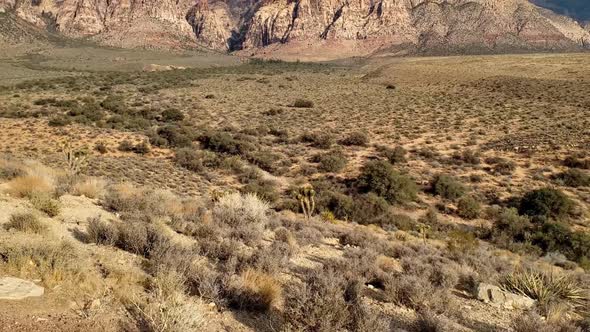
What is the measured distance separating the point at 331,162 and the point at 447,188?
6625 millimetres

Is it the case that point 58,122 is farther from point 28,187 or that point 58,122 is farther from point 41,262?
point 41,262

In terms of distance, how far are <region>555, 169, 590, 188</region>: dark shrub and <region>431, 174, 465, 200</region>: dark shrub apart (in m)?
5.42

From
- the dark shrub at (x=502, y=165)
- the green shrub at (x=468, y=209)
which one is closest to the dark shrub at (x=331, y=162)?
the green shrub at (x=468, y=209)

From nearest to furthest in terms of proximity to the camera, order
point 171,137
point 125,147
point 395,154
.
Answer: point 395,154, point 125,147, point 171,137

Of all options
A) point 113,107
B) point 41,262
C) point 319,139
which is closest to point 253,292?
point 41,262

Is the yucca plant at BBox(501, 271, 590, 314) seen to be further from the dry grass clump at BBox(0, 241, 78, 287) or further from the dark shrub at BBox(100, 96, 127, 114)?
the dark shrub at BBox(100, 96, 127, 114)

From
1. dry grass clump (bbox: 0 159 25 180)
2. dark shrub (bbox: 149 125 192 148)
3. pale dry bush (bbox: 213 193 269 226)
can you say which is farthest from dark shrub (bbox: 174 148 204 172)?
pale dry bush (bbox: 213 193 269 226)

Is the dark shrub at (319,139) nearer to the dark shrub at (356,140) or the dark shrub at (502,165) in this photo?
the dark shrub at (356,140)

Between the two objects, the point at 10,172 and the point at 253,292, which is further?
the point at 10,172

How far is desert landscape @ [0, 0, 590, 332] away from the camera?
225 inches

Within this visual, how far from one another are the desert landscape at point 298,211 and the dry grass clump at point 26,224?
49mm

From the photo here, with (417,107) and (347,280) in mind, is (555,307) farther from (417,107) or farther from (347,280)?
(417,107)

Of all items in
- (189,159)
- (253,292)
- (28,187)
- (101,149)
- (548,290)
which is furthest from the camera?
(101,149)

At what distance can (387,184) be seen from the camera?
21.0 m
